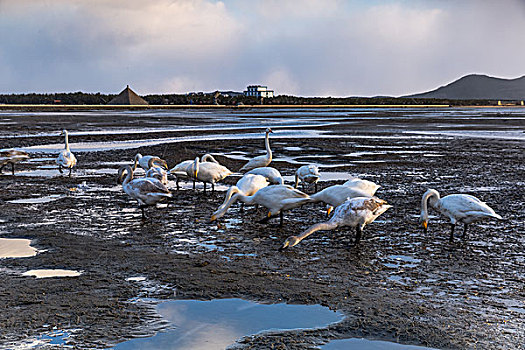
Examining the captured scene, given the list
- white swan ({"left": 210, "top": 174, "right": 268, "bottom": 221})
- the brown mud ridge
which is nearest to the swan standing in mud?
the brown mud ridge

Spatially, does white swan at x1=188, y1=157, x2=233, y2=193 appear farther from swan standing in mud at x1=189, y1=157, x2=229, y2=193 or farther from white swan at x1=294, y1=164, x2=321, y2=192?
white swan at x1=294, y1=164, x2=321, y2=192

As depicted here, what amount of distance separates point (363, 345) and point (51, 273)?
193 inches

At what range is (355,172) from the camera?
19.4m

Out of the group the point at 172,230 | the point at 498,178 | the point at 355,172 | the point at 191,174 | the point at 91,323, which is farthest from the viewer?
the point at 355,172

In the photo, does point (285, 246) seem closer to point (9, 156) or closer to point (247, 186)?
point (247, 186)

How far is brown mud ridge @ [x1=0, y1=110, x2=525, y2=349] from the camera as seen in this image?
6371 millimetres

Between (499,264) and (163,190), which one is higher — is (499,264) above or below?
below

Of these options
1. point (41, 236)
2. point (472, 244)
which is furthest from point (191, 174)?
point (472, 244)

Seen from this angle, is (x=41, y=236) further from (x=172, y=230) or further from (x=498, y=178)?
(x=498, y=178)

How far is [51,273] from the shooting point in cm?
831

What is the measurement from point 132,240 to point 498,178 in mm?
12566

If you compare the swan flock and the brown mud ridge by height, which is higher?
the swan flock

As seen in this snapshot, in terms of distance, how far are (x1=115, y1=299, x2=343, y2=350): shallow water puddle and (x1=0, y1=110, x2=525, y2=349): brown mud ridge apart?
19 centimetres

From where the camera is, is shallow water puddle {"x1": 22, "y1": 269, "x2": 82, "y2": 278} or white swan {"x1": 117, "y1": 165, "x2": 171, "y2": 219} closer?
shallow water puddle {"x1": 22, "y1": 269, "x2": 82, "y2": 278}
